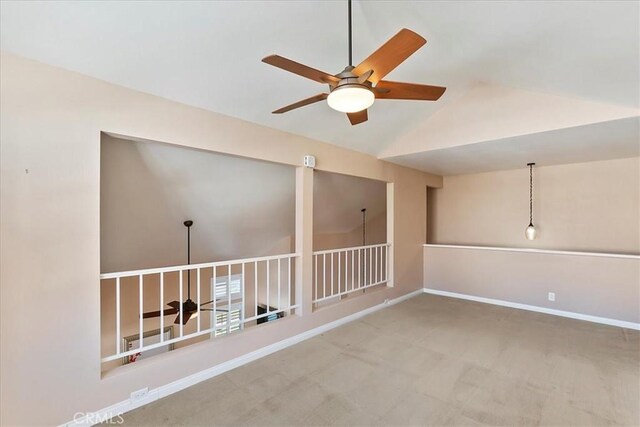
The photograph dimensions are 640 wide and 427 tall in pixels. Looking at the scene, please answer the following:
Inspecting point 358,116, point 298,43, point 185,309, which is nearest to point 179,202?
point 185,309

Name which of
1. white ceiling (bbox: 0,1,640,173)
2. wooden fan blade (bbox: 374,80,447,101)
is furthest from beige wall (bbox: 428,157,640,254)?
wooden fan blade (bbox: 374,80,447,101)

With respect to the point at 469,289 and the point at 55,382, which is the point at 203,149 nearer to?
the point at 55,382

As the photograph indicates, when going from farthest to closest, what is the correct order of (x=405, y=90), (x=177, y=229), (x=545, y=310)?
(x=545, y=310)
(x=177, y=229)
(x=405, y=90)

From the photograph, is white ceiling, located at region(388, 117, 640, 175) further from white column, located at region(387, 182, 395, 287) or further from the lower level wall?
the lower level wall

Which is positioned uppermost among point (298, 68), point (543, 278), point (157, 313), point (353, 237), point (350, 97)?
point (298, 68)

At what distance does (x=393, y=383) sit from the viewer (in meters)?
2.60

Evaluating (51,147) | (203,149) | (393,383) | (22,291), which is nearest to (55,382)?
(22,291)

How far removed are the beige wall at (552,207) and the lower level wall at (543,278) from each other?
2.19ft

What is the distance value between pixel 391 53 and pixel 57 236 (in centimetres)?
237

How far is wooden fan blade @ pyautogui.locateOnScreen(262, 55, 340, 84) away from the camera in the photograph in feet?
4.86

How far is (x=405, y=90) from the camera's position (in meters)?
1.88

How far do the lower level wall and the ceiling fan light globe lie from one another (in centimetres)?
457

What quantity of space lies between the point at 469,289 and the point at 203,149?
501 centimetres

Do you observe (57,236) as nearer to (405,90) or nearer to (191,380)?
(191,380)
